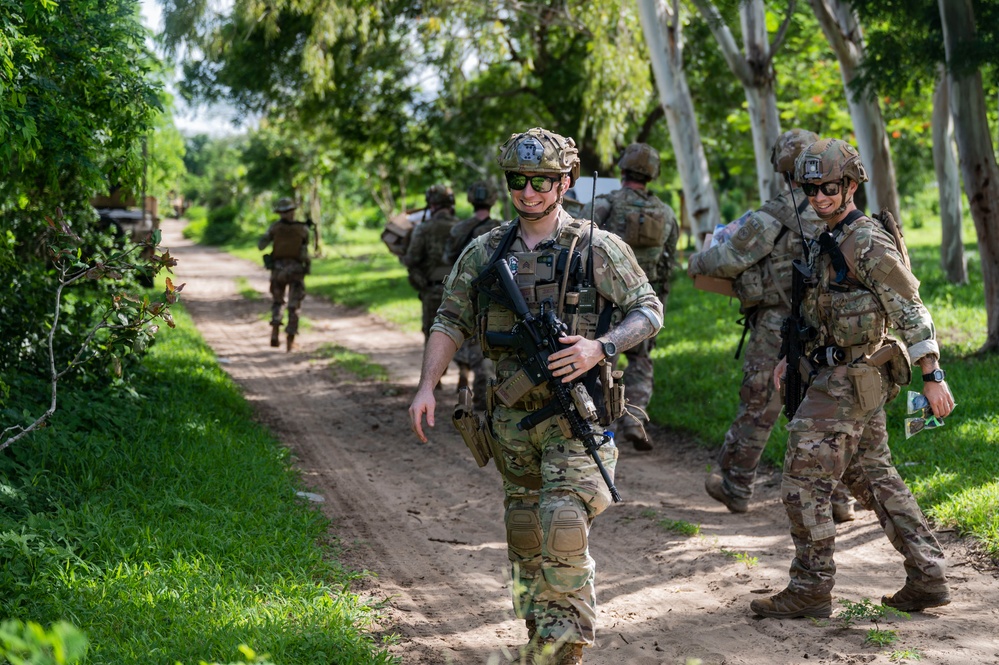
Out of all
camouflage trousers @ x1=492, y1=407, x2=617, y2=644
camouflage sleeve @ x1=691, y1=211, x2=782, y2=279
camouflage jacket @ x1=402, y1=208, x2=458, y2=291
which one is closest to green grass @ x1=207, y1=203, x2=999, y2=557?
camouflage sleeve @ x1=691, y1=211, x2=782, y2=279

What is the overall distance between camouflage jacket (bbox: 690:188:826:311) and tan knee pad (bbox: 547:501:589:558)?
102 inches

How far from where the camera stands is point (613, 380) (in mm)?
4422

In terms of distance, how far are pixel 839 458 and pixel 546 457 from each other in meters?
1.46

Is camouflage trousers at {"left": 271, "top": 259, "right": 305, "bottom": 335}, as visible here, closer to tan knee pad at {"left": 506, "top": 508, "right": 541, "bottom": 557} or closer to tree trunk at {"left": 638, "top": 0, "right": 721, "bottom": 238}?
tree trunk at {"left": 638, "top": 0, "right": 721, "bottom": 238}

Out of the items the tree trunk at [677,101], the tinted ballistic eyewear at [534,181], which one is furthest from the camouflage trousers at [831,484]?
the tree trunk at [677,101]

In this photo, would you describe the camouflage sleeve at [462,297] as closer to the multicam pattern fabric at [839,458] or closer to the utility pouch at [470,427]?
the utility pouch at [470,427]

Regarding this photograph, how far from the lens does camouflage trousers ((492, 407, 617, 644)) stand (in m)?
4.12

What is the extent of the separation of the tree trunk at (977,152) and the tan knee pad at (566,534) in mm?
6984

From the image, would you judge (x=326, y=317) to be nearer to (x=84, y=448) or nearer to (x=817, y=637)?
(x=84, y=448)

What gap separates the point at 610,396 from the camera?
4.38m

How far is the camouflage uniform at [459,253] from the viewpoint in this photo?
31.7ft

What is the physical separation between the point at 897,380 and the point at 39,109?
4690mm

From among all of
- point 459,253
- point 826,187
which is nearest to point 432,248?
point 459,253

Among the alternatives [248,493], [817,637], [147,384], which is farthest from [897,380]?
[147,384]
